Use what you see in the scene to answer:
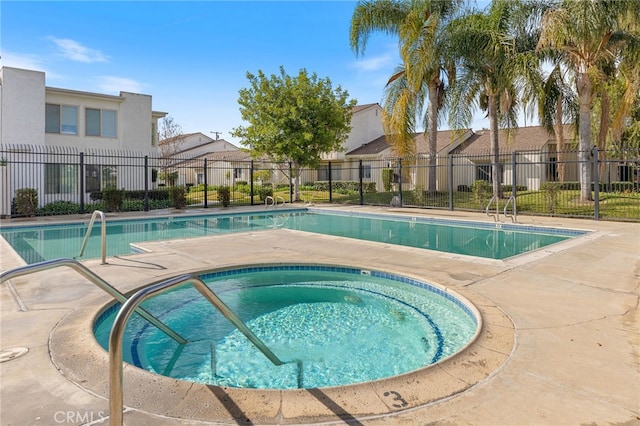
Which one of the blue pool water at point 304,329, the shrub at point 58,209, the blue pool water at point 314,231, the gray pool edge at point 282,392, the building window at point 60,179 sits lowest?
the blue pool water at point 304,329

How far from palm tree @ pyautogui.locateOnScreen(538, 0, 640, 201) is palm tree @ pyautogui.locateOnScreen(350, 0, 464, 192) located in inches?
177

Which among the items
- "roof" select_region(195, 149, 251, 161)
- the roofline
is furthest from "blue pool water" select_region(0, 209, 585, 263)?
"roof" select_region(195, 149, 251, 161)

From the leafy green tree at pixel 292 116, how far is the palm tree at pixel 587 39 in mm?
10078

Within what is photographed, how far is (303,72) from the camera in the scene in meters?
20.9

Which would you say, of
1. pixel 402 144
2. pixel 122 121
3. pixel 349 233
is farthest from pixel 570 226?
pixel 122 121

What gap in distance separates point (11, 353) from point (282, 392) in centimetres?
231

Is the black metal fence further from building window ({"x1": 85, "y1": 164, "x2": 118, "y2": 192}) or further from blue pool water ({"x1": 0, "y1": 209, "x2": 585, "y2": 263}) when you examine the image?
blue pool water ({"x1": 0, "y1": 209, "x2": 585, "y2": 263})

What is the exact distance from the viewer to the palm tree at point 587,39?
1262 centimetres

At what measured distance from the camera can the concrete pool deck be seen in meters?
2.42

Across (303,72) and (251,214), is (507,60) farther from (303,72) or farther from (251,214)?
(251,214)

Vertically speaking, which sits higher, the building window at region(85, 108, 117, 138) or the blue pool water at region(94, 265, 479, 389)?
the building window at region(85, 108, 117, 138)

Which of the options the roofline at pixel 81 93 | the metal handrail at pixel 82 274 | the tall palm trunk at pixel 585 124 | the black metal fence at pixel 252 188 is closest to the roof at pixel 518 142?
the black metal fence at pixel 252 188

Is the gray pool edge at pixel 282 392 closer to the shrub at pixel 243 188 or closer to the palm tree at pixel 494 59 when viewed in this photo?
the palm tree at pixel 494 59

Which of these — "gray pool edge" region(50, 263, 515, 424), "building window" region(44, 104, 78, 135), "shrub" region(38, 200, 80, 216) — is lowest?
"gray pool edge" region(50, 263, 515, 424)
